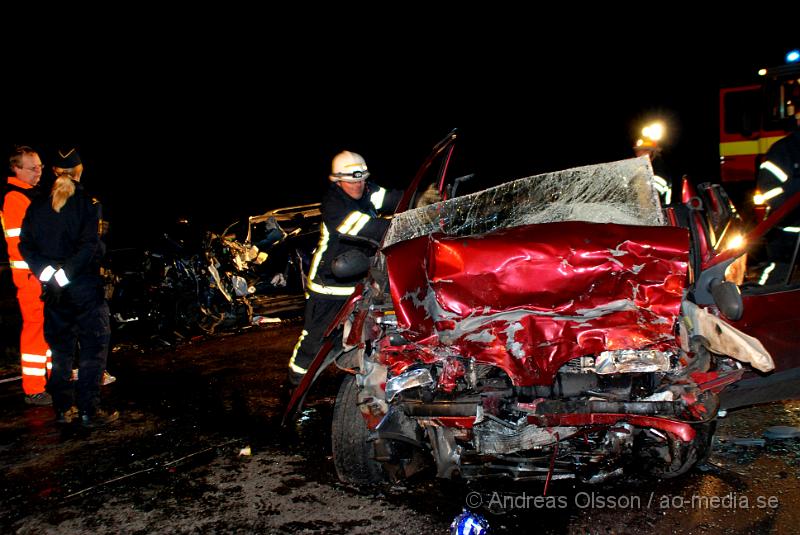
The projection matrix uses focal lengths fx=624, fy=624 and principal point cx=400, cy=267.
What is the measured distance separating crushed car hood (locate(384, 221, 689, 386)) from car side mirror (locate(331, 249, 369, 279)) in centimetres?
75

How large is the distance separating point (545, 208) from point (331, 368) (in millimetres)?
3030

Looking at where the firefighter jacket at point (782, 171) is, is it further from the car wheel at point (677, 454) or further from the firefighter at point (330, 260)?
the firefighter at point (330, 260)

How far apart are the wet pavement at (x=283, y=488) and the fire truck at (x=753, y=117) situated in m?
5.59

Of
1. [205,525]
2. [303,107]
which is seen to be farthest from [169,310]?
[303,107]

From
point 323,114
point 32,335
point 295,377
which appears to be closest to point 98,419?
point 32,335

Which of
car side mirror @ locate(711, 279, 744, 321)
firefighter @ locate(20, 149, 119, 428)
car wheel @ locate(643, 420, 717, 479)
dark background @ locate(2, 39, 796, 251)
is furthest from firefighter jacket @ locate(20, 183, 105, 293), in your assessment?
dark background @ locate(2, 39, 796, 251)

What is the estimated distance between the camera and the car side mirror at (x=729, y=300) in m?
2.62

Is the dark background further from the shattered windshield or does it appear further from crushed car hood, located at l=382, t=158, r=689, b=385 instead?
crushed car hood, located at l=382, t=158, r=689, b=385

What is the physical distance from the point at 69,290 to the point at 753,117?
8.57m

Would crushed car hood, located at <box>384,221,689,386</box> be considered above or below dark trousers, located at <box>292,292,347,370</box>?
above

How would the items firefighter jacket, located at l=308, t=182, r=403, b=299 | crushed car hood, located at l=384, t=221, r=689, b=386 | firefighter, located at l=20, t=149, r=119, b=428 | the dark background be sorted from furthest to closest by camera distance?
the dark background
firefighter, located at l=20, t=149, r=119, b=428
firefighter jacket, located at l=308, t=182, r=403, b=299
crushed car hood, located at l=384, t=221, r=689, b=386

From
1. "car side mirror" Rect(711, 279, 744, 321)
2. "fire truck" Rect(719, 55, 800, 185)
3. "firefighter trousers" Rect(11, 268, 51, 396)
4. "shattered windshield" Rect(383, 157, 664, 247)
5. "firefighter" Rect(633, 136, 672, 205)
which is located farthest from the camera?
"fire truck" Rect(719, 55, 800, 185)

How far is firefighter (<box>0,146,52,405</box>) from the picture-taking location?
476 centimetres

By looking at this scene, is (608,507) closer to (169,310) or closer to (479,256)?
(479,256)
